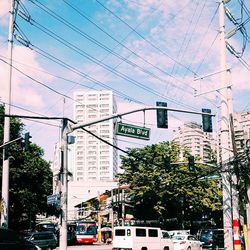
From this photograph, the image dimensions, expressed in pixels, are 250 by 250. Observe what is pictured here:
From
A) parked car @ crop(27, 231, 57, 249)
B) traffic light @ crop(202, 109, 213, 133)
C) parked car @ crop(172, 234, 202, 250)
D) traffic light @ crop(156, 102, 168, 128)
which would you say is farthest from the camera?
parked car @ crop(27, 231, 57, 249)

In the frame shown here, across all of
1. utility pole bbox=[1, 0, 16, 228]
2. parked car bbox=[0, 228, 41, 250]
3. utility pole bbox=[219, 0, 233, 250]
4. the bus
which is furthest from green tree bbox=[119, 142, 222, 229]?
parked car bbox=[0, 228, 41, 250]

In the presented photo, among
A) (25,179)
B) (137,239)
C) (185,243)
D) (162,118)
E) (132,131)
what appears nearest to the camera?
(132,131)

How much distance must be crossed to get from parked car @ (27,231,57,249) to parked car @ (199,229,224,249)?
14994mm

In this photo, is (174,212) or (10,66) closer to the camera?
(10,66)

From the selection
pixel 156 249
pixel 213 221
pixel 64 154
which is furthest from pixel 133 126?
pixel 213 221

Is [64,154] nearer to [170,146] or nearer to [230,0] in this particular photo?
[230,0]

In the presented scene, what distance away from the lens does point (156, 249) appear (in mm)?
31984

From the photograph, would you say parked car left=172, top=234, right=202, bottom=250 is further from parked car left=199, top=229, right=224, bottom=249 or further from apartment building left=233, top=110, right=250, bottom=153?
apartment building left=233, top=110, right=250, bottom=153

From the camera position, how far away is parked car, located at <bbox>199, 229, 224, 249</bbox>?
40.0 meters

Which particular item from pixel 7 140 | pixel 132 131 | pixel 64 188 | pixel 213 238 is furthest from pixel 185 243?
pixel 64 188

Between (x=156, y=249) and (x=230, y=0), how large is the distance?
18.5m

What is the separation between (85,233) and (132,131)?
35327 millimetres

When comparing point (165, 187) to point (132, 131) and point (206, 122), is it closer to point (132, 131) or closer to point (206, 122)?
point (206, 122)

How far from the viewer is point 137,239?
3105 centimetres
